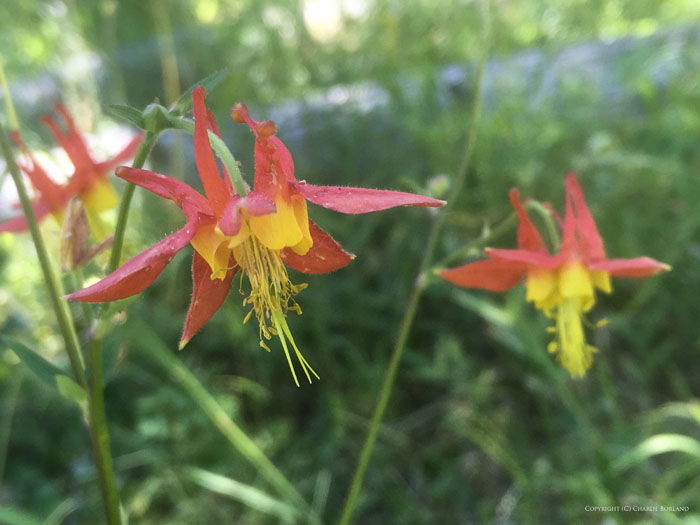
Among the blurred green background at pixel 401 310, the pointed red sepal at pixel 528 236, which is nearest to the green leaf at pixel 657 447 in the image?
the blurred green background at pixel 401 310

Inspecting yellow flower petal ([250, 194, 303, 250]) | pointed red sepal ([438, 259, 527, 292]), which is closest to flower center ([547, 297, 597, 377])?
pointed red sepal ([438, 259, 527, 292])

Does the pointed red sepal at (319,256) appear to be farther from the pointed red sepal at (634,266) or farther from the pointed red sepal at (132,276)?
the pointed red sepal at (634,266)

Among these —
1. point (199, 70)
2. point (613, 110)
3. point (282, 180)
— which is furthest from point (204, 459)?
point (613, 110)

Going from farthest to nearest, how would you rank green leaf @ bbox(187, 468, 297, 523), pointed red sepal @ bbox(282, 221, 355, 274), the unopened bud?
1. green leaf @ bbox(187, 468, 297, 523)
2. the unopened bud
3. pointed red sepal @ bbox(282, 221, 355, 274)

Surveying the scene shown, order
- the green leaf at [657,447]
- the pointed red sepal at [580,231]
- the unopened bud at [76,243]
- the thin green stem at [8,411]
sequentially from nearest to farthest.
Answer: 1. the unopened bud at [76,243]
2. the pointed red sepal at [580,231]
3. the green leaf at [657,447]
4. the thin green stem at [8,411]

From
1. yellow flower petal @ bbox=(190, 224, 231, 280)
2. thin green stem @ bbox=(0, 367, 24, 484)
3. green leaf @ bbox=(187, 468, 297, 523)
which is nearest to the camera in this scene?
yellow flower petal @ bbox=(190, 224, 231, 280)

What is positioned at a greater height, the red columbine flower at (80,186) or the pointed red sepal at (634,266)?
the red columbine flower at (80,186)

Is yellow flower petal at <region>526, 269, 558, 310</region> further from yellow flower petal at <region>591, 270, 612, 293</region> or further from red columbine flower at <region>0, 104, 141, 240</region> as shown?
red columbine flower at <region>0, 104, 141, 240</region>

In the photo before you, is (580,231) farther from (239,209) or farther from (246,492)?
(246,492)
